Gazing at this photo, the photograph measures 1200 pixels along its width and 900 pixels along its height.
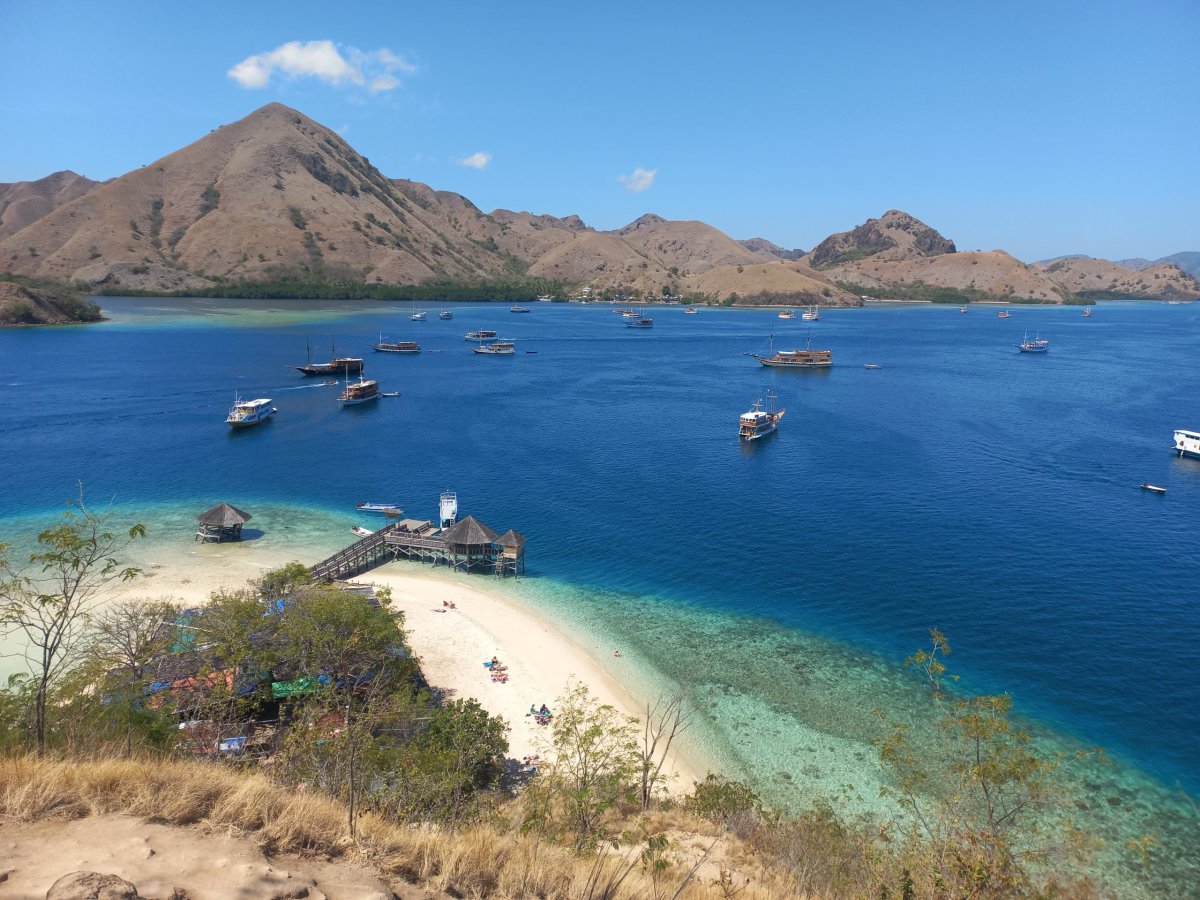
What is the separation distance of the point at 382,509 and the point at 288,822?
44923 mm

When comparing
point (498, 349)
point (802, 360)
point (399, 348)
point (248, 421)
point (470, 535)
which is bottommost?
point (470, 535)

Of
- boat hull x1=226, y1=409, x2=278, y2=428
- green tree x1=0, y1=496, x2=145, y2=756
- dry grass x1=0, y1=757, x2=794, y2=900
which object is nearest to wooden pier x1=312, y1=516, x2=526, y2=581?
green tree x1=0, y1=496, x2=145, y2=756

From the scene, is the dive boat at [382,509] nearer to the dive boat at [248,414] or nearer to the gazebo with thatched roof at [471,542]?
the gazebo with thatched roof at [471,542]

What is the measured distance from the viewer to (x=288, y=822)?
11250 millimetres

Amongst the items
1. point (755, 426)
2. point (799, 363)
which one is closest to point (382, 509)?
point (755, 426)

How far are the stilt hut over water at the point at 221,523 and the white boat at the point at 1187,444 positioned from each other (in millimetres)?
93051

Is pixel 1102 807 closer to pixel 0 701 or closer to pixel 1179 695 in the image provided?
pixel 1179 695

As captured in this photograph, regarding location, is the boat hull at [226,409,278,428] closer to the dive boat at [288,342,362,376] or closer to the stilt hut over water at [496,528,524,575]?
the dive boat at [288,342,362,376]

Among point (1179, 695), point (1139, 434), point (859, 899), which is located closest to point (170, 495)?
point (859, 899)

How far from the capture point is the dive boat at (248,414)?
81375mm

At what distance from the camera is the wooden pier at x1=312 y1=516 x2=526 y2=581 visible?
43.6 meters

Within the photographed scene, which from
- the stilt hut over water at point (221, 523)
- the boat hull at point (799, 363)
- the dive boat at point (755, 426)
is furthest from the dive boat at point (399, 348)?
the stilt hut over water at point (221, 523)

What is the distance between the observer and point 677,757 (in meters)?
27.4

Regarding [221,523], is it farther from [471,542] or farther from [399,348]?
[399,348]
